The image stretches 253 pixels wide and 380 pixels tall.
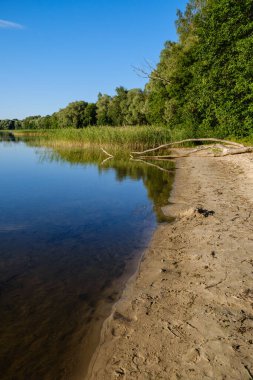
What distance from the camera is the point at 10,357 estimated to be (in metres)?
3.03

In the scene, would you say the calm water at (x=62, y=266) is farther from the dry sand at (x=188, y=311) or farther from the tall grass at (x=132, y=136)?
the tall grass at (x=132, y=136)

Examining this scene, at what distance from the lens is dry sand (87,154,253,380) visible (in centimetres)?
265

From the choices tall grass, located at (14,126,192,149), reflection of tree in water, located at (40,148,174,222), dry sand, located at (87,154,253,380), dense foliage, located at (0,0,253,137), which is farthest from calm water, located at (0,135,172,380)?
tall grass, located at (14,126,192,149)

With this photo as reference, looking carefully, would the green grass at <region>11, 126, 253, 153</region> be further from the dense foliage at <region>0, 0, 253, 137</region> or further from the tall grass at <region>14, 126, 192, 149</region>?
the dense foliage at <region>0, 0, 253, 137</region>

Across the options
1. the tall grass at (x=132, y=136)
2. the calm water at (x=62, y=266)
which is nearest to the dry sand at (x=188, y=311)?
the calm water at (x=62, y=266)

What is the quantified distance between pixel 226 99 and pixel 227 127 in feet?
6.23

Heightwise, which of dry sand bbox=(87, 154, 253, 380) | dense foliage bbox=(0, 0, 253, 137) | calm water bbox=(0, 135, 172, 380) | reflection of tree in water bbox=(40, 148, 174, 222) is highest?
dense foliage bbox=(0, 0, 253, 137)

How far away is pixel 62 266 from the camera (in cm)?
514

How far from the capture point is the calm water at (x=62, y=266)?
311 cm

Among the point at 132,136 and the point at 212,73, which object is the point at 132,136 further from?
the point at 212,73

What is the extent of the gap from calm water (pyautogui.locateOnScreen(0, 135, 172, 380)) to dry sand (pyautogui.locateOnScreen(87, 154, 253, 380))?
32 centimetres

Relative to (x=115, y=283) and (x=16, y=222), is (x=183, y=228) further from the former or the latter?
(x=16, y=222)

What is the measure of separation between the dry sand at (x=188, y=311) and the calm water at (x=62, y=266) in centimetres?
32

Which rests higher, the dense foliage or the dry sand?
the dense foliage
